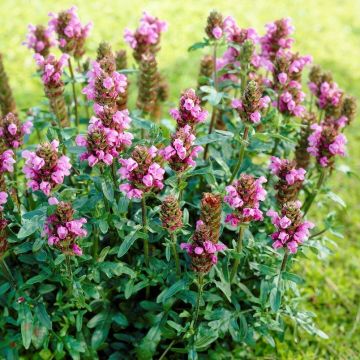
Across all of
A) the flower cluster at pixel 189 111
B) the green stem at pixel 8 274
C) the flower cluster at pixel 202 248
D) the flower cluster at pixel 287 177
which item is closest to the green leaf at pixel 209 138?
the flower cluster at pixel 189 111

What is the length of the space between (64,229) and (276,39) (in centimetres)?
181

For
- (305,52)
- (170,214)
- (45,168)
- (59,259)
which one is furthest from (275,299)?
(305,52)

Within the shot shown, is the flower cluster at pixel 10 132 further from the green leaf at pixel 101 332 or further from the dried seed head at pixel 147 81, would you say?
the green leaf at pixel 101 332

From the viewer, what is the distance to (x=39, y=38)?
134 inches

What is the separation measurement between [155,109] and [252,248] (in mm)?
1429

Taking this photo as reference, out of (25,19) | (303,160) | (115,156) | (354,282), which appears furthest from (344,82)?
(115,156)

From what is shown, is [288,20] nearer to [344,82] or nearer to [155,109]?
[155,109]

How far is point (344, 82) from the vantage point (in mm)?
6523

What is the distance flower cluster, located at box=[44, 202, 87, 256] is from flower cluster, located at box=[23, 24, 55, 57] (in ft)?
4.80

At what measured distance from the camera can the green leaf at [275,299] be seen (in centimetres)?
258

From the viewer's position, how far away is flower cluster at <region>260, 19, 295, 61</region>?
323cm

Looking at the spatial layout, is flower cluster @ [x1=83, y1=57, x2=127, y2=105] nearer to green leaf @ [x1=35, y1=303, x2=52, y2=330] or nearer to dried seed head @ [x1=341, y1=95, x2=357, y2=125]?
green leaf @ [x1=35, y1=303, x2=52, y2=330]

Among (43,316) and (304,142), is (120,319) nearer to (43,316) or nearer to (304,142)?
(43,316)

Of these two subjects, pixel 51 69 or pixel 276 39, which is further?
pixel 276 39
